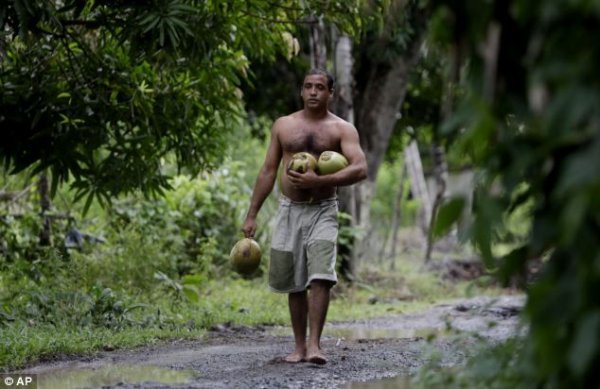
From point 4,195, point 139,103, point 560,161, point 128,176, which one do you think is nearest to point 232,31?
point 139,103

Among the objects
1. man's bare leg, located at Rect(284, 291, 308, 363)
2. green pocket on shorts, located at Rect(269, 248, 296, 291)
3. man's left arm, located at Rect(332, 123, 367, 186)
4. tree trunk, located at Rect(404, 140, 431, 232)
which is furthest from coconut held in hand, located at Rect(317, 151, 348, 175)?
tree trunk, located at Rect(404, 140, 431, 232)

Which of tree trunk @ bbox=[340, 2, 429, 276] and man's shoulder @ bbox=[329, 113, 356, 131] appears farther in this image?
tree trunk @ bbox=[340, 2, 429, 276]

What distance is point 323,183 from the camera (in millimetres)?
5891

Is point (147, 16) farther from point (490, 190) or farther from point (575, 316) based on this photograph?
point (575, 316)

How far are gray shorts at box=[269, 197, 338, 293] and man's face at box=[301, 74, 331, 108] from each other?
635 mm

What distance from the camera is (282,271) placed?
6184 mm

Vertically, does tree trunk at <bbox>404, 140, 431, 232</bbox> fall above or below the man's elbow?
above

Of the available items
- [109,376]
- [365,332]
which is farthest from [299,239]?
[365,332]

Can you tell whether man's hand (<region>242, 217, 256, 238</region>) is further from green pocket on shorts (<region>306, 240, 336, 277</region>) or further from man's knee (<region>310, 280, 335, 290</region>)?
man's knee (<region>310, 280, 335, 290</region>)

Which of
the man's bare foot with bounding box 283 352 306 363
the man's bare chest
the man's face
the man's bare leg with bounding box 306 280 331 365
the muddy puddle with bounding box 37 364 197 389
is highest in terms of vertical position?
the man's face

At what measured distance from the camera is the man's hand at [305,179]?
588 cm

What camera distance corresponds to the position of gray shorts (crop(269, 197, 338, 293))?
612cm

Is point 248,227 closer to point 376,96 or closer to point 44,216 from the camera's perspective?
point 44,216

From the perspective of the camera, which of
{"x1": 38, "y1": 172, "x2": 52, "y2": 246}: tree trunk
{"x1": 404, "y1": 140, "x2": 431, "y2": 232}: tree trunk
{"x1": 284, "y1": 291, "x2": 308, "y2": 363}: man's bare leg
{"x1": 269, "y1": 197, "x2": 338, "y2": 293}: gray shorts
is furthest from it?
{"x1": 404, "y1": 140, "x2": 431, "y2": 232}: tree trunk
